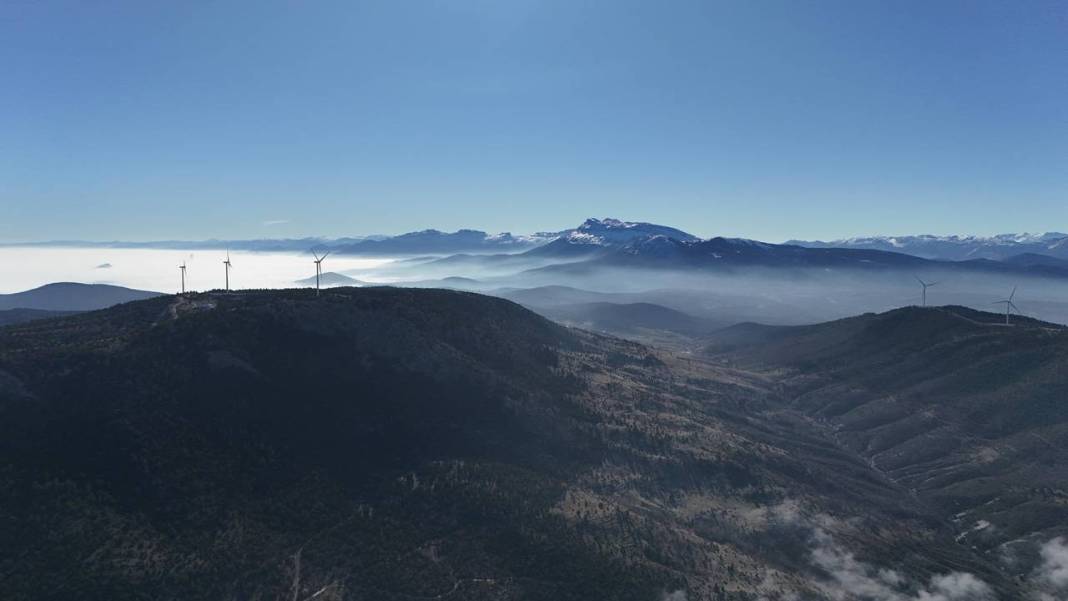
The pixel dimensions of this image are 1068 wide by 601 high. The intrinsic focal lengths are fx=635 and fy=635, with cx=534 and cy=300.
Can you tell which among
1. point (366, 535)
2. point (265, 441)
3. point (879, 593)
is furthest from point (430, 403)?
point (879, 593)

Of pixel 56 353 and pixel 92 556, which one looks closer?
pixel 92 556

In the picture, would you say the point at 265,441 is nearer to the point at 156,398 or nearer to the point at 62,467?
the point at 156,398

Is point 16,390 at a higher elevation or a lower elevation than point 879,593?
higher

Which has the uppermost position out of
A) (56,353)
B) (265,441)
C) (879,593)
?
(56,353)

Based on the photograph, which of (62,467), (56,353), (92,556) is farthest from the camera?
(56,353)

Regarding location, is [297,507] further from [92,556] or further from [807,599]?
[807,599]

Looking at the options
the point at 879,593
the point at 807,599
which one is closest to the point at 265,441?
the point at 807,599

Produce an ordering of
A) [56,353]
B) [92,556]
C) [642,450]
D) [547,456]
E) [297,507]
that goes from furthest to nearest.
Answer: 1. [642,450]
2. [547,456]
3. [56,353]
4. [297,507]
5. [92,556]
